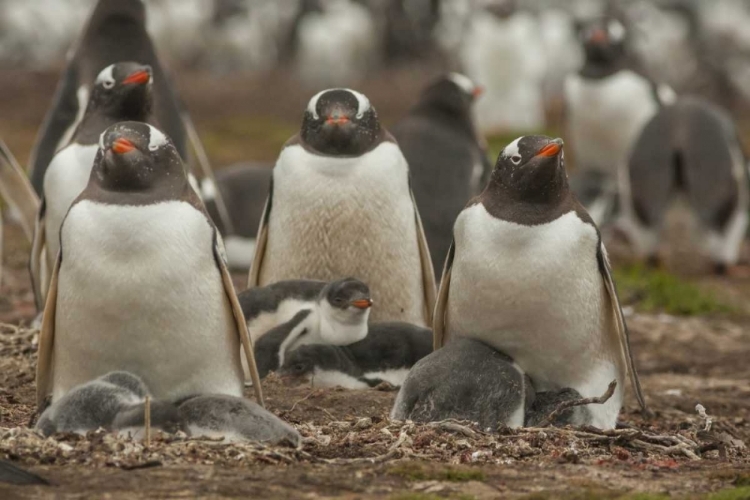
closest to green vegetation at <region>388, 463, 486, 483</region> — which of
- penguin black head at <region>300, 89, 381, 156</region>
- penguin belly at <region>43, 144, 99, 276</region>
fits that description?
penguin black head at <region>300, 89, 381, 156</region>

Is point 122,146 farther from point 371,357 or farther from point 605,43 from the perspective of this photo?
point 605,43

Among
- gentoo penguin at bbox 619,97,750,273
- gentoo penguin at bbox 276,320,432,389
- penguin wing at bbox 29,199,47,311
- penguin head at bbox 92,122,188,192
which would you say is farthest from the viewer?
gentoo penguin at bbox 619,97,750,273

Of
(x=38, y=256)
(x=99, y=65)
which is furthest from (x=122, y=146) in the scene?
(x=99, y=65)

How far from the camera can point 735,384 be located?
9.05 meters

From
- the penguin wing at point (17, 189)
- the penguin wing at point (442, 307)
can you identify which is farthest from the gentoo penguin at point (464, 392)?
the penguin wing at point (17, 189)

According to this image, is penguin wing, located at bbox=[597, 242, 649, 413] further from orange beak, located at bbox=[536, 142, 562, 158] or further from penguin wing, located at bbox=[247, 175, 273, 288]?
penguin wing, located at bbox=[247, 175, 273, 288]

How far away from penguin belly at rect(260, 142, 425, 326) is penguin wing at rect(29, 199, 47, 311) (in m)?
1.26

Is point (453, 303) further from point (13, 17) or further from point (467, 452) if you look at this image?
point (13, 17)

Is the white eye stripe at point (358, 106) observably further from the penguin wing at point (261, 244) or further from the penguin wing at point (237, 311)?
the penguin wing at point (237, 311)

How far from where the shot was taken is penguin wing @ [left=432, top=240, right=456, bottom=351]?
269 inches

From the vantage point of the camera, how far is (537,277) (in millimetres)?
6379

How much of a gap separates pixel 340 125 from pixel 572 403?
2.22 metres

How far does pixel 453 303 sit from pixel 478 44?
54.7 feet

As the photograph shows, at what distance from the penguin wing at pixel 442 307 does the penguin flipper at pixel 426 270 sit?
1218 millimetres
